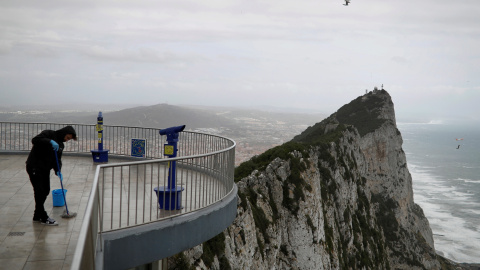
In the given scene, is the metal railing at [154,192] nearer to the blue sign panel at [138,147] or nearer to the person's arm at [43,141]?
the person's arm at [43,141]

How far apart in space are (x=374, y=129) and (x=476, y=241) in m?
47.8

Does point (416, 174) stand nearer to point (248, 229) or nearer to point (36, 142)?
point (248, 229)

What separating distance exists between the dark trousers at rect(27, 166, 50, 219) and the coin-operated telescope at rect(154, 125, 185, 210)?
209 centimetres

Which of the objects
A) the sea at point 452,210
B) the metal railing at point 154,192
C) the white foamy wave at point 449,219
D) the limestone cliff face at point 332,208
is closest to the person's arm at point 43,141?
the metal railing at point 154,192

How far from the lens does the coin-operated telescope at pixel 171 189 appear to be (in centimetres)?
880

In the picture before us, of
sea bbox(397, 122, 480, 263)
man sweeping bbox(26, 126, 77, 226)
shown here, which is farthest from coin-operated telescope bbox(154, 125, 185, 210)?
sea bbox(397, 122, 480, 263)

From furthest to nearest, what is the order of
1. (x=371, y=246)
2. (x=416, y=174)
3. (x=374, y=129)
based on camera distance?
1. (x=416, y=174)
2. (x=374, y=129)
3. (x=371, y=246)

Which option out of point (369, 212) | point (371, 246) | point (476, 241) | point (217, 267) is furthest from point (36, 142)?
point (476, 241)

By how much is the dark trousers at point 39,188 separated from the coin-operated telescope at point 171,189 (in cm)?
209

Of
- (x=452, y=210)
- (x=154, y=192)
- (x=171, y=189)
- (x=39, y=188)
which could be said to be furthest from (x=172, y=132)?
(x=452, y=210)

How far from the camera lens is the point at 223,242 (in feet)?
61.1

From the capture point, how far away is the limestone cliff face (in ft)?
80.2

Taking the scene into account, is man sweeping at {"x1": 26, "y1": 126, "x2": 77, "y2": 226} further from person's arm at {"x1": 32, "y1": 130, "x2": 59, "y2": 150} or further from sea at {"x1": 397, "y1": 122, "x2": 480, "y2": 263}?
sea at {"x1": 397, "y1": 122, "x2": 480, "y2": 263}

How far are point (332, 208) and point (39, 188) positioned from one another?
35905 mm
